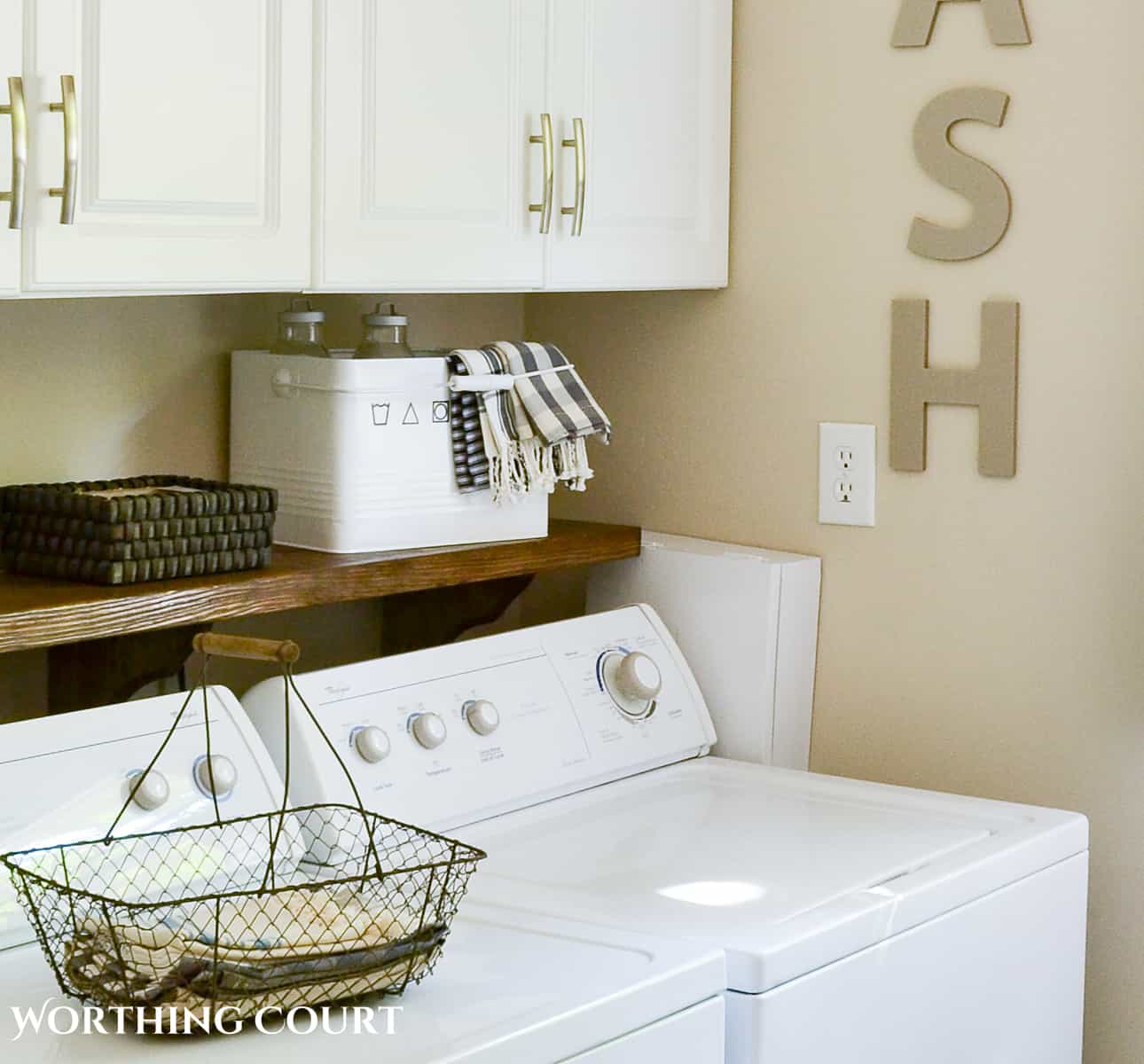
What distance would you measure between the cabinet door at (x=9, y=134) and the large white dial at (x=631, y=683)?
0.89 meters

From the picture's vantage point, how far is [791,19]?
218 cm

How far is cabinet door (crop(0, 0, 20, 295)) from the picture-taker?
4.57 feet

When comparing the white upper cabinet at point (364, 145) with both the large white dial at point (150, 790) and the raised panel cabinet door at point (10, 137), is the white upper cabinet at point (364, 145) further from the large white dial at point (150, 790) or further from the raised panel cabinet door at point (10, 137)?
the large white dial at point (150, 790)

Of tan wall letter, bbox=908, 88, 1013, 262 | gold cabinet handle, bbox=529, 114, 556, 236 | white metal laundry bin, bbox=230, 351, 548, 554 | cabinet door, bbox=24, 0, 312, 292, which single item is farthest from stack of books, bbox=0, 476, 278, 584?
tan wall letter, bbox=908, 88, 1013, 262

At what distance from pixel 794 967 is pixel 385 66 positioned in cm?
96

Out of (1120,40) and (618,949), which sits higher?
(1120,40)

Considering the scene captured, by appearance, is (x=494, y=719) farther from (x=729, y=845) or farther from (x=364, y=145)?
(x=364, y=145)

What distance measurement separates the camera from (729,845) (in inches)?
70.4

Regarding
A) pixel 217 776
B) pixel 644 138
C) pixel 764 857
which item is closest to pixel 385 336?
pixel 644 138

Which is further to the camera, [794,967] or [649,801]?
[649,801]

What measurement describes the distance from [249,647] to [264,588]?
0.41 metres

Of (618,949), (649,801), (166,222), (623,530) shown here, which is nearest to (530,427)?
(623,530)

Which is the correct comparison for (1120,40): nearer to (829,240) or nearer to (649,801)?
(829,240)

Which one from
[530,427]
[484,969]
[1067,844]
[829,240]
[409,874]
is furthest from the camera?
[829,240]
